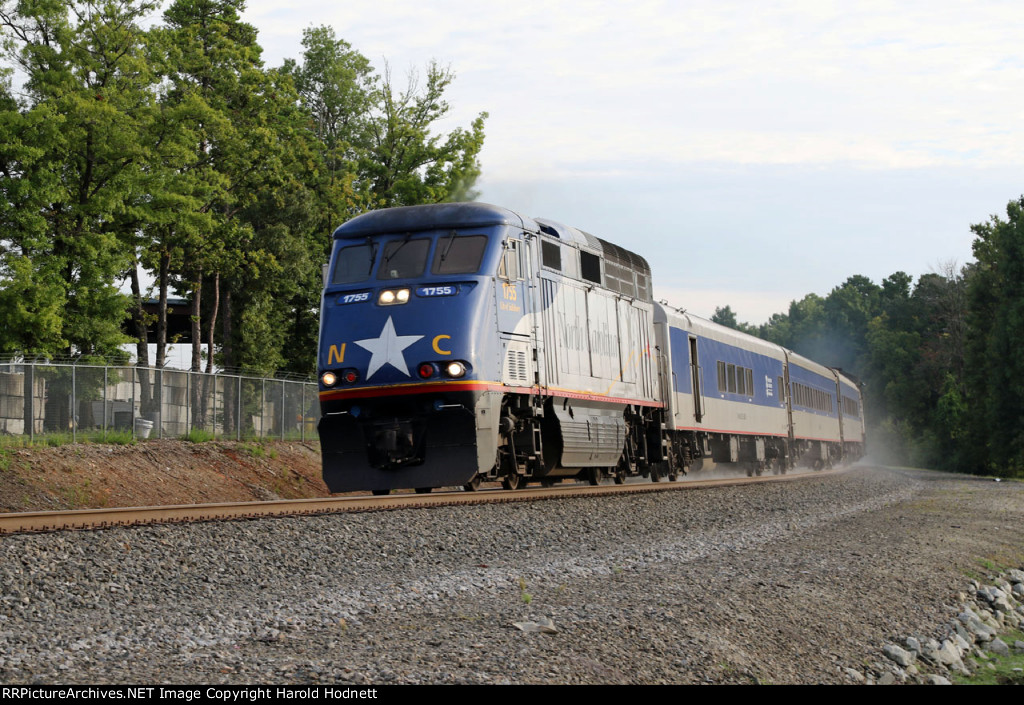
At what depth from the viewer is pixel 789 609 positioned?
8203mm

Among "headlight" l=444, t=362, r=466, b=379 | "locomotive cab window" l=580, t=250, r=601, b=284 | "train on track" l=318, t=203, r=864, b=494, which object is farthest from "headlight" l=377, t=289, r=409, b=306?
"locomotive cab window" l=580, t=250, r=601, b=284

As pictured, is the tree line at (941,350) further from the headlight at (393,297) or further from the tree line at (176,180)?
the headlight at (393,297)

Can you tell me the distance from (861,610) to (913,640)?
75 cm

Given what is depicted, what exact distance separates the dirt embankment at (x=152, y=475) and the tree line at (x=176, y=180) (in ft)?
15.4

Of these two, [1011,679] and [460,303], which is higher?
[460,303]

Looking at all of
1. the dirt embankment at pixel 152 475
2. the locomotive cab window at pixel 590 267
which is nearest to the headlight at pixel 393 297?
the locomotive cab window at pixel 590 267

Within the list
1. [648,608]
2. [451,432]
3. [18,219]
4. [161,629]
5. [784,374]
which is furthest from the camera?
[784,374]

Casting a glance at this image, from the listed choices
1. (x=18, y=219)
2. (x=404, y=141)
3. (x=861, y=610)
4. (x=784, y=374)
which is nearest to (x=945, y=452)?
(x=784, y=374)

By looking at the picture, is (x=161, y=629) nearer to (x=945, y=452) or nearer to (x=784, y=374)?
(x=784, y=374)

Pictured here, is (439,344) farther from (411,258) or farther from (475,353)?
(411,258)

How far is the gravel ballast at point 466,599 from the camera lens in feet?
19.9

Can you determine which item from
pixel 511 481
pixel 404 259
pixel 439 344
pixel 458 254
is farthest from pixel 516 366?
pixel 404 259

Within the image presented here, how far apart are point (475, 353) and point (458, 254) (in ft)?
5.39

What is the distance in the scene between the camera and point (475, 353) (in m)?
14.6
